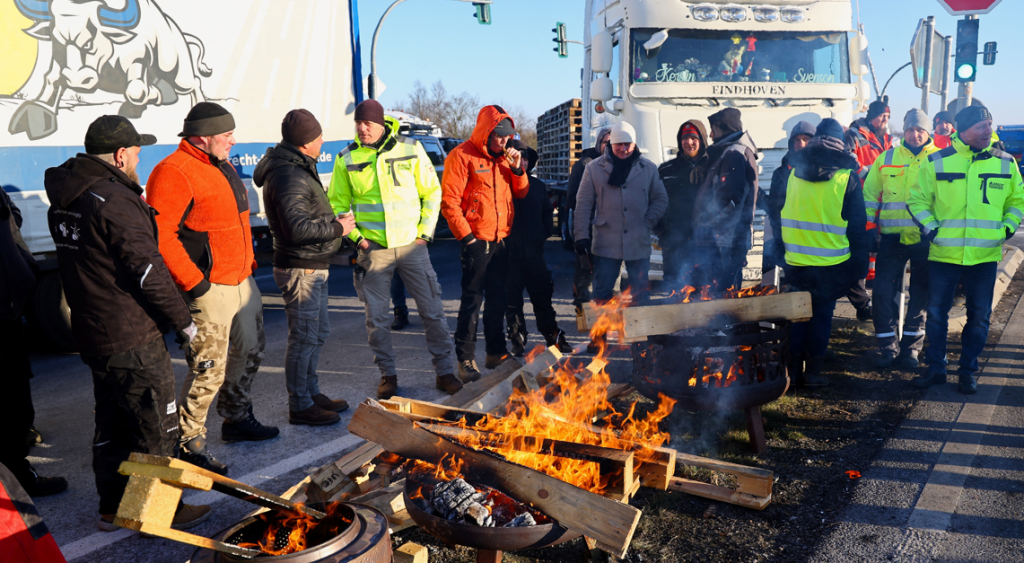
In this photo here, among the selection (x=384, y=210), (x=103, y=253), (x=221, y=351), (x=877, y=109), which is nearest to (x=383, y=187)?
(x=384, y=210)

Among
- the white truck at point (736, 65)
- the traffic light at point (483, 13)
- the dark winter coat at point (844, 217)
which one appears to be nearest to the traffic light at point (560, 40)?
the traffic light at point (483, 13)

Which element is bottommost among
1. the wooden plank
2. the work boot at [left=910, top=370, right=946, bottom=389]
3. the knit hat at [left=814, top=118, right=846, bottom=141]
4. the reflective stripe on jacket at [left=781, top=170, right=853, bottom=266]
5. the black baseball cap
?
the work boot at [left=910, top=370, right=946, bottom=389]

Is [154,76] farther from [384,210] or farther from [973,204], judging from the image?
[973,204]

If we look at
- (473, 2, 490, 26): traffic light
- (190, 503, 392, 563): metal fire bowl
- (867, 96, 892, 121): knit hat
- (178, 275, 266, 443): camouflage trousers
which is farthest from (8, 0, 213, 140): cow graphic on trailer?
(473, 2, 490, 26): traffic light

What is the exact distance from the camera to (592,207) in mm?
6016

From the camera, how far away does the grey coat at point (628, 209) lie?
5793 millimetres

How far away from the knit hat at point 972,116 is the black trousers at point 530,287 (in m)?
3.51

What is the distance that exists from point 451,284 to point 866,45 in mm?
6608

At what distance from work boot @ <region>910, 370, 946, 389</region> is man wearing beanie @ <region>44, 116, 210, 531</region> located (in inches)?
209

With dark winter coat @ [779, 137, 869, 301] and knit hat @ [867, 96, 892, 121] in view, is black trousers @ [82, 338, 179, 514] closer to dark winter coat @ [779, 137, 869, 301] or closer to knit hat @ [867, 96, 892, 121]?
dark winter coat @ [779, 137, 869, 301]

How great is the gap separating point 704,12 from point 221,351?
273 inches

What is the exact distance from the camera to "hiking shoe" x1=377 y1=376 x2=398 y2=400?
510 cm

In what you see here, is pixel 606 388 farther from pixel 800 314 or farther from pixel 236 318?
pixel 236 318

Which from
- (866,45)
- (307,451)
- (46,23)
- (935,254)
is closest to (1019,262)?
(866,45)
